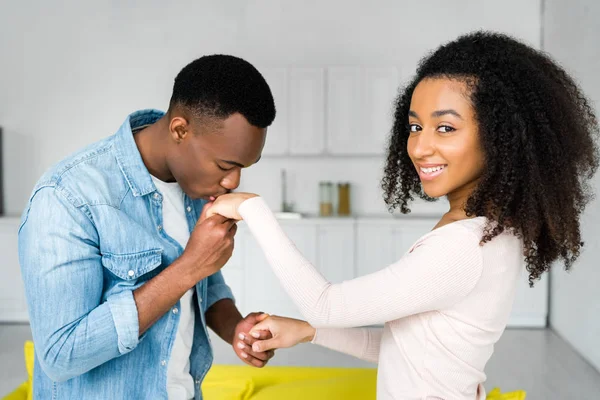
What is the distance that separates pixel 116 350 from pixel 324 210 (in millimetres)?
4512

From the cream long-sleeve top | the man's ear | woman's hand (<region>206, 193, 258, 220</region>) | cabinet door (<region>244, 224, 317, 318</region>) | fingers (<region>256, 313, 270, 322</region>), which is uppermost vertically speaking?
the man's ear

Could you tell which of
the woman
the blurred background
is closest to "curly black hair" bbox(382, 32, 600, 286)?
the woman

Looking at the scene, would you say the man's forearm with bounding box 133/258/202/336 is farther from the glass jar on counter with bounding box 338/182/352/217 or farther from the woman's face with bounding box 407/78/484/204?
the glass jar on counter with bounding box 338/182/352/217

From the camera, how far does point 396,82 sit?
5539 mm

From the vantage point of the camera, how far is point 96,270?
4.11 ft

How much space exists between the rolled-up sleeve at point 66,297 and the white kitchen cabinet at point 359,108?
4.50 meters

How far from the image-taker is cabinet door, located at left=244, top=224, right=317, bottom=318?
534cm

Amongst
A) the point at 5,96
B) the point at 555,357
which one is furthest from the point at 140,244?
the point at 5,96

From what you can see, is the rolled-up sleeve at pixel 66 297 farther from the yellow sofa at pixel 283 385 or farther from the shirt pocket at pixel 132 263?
the yellow sofa at pixel 283 385

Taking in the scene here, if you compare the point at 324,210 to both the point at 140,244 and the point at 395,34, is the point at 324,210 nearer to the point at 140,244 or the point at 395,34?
the point at 395,34

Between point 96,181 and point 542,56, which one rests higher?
point 542,56

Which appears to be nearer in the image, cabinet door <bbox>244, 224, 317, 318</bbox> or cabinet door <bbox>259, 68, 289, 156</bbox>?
cabinet door <bbox>244, 224, 317, 318</bbox>

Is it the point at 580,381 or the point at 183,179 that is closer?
the point at 183,179

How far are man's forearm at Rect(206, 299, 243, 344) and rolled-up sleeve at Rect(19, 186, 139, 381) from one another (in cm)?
48
